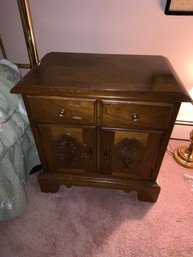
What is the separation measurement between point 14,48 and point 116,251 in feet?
5.05

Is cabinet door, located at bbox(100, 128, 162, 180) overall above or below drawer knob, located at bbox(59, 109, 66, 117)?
below

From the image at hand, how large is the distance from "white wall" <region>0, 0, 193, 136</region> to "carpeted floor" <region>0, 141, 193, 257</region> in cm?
100

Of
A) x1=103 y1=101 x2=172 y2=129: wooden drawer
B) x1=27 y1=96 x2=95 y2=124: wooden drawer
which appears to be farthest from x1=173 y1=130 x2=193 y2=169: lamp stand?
x1=27 y1=96 x2=95 y2=124: wooden drawer

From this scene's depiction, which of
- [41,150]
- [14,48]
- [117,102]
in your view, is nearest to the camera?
[117,102]

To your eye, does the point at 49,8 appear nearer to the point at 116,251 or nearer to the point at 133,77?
the point at 133,77

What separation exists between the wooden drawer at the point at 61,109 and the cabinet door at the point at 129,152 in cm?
14

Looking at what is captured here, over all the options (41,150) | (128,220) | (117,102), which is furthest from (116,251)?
(117,102)

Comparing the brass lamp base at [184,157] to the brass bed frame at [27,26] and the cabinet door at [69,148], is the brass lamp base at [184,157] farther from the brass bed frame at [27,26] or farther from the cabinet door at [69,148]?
the brass bed frame at [27,26]

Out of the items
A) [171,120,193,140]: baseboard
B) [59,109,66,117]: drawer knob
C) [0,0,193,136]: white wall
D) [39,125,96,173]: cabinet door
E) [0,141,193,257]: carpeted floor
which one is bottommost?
[0,141,193,257]: carpeted floor

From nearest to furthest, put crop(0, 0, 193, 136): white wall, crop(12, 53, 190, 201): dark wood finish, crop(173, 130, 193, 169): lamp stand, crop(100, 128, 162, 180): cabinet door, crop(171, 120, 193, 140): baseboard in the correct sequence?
crop(12, 53, 190, 201): dark wood finish, crop(100, 128, 162, 180): cabinet door, crop(0, 0, 193, 136): white wall, crop(173, 130, 193, 169): lamp stand, crop(171, 120, 193, 140): baseboard

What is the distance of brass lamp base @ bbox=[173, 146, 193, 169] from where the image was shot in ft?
4.94

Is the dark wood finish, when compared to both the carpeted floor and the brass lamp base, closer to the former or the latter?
the carpeted floor

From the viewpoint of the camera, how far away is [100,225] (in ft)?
3.76

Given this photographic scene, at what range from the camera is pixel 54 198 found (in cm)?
129
